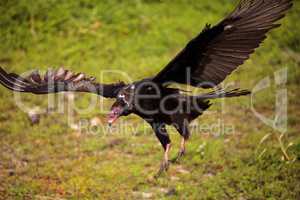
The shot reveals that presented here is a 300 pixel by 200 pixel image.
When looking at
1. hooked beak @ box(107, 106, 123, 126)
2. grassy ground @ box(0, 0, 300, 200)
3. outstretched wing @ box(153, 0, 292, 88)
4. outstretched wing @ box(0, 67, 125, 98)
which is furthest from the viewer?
grassy ground @ box(0, 0, 300, 200)

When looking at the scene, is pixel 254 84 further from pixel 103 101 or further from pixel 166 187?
pixel 166 187

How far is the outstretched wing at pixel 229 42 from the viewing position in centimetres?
503

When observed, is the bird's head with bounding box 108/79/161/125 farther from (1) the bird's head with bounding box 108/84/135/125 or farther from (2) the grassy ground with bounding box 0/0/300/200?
(2) the grassy ground with bounding box 0/0/300/200

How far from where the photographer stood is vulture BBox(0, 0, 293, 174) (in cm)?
509

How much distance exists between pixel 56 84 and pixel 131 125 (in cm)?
220

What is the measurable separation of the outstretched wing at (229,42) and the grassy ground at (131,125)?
139 centimetres

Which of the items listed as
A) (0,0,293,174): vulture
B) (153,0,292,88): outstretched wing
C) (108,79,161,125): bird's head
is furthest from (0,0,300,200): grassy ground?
(153,0,292,88): outstretched wing

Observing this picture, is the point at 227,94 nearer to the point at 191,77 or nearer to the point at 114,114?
the point at 191,77

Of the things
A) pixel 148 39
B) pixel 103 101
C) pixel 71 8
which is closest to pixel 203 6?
pixel 148 39

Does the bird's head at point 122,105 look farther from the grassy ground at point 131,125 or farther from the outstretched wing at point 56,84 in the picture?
the grassy ground at point 131,125

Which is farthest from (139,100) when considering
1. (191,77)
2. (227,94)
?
(227,94)

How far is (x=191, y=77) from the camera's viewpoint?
551 cm

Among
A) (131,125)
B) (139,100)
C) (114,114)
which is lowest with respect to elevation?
(131,125)

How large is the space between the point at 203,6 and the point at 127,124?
3558 millimetres
